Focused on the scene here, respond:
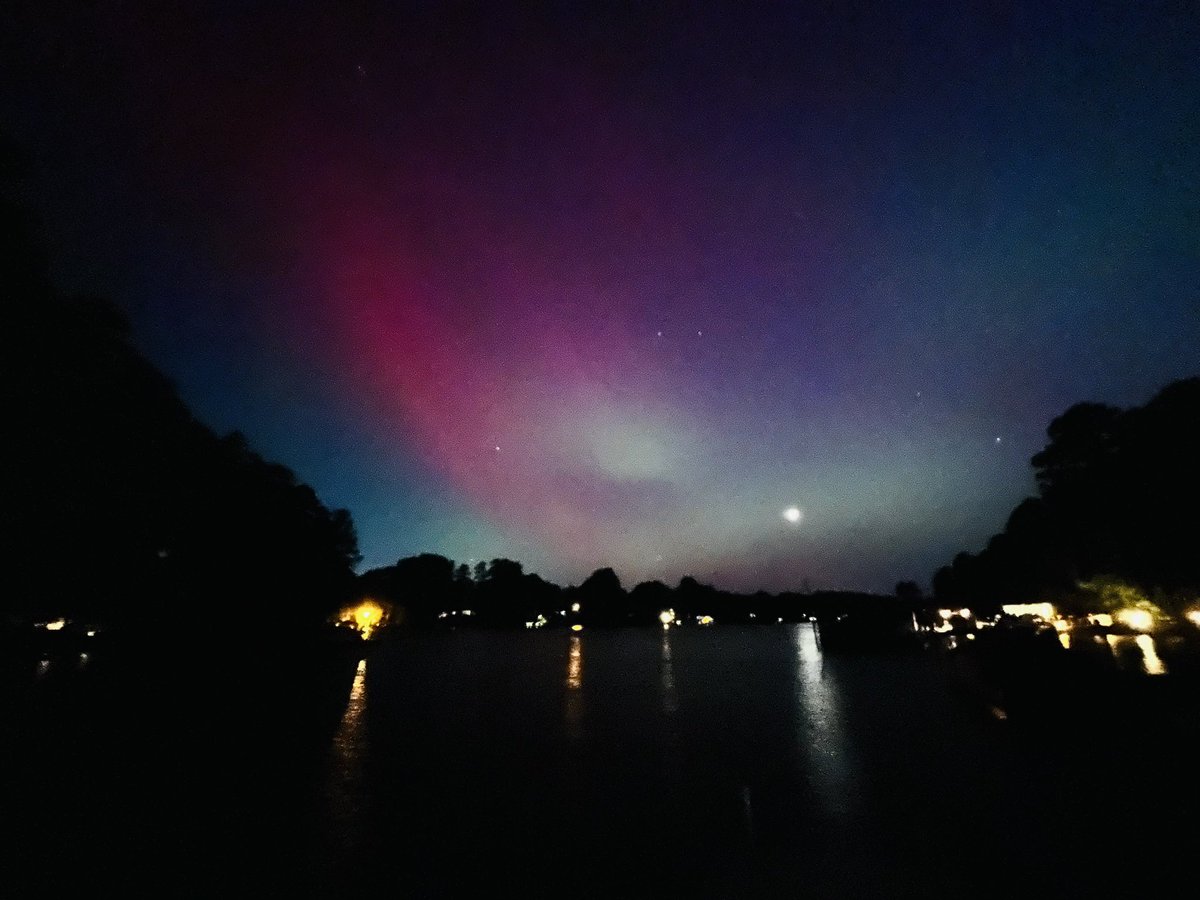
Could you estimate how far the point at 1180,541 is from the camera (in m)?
32.8

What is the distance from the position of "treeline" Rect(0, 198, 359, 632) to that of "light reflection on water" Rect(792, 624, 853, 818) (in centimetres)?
1516

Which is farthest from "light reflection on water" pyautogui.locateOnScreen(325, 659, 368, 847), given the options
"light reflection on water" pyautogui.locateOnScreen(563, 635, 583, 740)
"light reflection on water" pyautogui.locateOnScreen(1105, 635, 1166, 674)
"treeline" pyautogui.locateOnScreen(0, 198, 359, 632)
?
"light reflection on water" pyautogui.locateOnScreen(1105, 635, 1166, 674)

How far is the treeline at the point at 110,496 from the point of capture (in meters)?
12.4

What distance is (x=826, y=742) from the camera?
1661 centimetres

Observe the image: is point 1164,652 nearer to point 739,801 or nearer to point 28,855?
point 739,801

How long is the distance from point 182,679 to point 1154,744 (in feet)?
72.9

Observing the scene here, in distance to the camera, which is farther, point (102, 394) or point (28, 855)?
point (102, 394)

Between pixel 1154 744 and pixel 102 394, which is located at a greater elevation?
pixel 102 394

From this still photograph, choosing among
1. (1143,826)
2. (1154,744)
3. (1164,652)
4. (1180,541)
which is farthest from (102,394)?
(1180,541)

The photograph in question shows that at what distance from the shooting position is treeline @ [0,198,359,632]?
40.8ft

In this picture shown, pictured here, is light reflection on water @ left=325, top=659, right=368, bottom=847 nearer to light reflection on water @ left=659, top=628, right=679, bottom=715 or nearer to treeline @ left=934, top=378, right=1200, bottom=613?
light reflection on water @ left=659, top=628, right=679, bottom=715

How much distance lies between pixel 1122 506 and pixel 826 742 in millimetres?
28930

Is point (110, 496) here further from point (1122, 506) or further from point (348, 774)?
point (1122, 506)

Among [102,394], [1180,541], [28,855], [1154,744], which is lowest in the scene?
[28,855]
